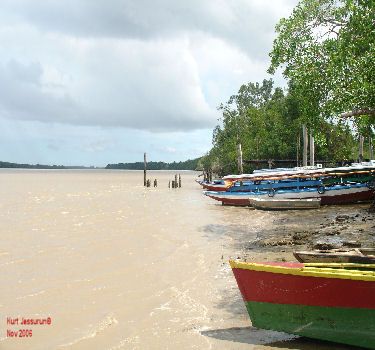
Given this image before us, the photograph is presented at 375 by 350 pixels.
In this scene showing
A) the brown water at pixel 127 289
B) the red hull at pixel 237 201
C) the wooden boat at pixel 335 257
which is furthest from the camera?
the red hull at pixel 237 201

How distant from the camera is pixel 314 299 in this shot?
4.84m

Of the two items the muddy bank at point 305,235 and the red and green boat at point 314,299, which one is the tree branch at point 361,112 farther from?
the red and green boat at point 314,299

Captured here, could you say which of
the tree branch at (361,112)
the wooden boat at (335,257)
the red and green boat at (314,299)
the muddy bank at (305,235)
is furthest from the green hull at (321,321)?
the tree branch at (361,112)

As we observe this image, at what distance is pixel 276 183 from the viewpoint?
2339cm

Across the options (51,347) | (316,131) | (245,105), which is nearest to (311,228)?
(316,131)

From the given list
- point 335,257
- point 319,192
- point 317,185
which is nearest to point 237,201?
point 317,185

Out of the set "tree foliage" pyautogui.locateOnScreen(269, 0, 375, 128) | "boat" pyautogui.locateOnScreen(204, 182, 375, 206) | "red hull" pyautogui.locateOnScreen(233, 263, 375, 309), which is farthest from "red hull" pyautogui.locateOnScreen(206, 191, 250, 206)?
"red hull" pyautogui.locateOnScreen(233, 263, 375, 309)

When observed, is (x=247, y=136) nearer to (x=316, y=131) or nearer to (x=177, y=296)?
(x=316, y=131)

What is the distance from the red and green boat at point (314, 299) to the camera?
15.2 ft

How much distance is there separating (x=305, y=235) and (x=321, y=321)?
8.24 m

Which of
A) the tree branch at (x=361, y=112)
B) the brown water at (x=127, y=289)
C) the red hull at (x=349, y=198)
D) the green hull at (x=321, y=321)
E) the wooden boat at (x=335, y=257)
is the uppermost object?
the tree branch at (x=361, y=112)

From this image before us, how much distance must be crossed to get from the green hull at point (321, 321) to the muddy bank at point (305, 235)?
15.4 ft

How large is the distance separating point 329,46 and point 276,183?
1239 centimetres

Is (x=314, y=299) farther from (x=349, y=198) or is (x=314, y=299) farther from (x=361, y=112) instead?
(x=349, y=198)
